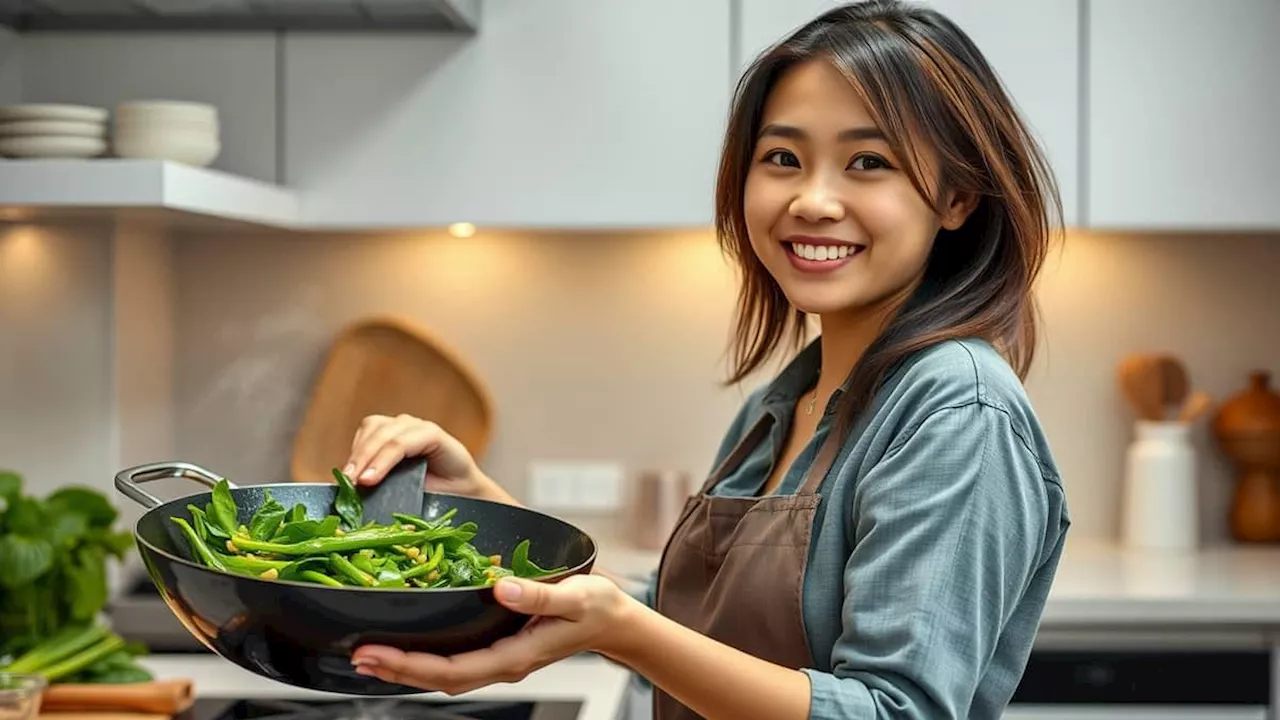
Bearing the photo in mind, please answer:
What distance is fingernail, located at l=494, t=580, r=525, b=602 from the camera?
97 cm

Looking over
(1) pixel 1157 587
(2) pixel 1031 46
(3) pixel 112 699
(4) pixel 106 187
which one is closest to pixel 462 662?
(3) pixel 112 699

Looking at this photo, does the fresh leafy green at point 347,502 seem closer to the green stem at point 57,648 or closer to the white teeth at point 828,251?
the white teeth at point 828,251

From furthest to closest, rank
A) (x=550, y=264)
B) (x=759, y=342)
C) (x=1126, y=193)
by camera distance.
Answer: (x=550, y=264) → (x=1126, y=193) → (x=759, y=342)

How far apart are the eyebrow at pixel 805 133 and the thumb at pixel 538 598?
0.46 m

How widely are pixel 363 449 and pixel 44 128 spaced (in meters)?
0.96

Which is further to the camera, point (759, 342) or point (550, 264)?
point (550, 264)

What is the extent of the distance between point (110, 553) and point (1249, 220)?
1835 millimetres

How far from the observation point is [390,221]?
2539mm

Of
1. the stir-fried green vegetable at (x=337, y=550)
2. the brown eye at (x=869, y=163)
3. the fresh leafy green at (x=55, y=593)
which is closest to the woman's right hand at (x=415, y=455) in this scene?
the stir-fried green vegetable at (x=337, y=550)

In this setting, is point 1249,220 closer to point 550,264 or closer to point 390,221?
point 550,264

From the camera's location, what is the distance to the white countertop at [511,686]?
2016 millimetres

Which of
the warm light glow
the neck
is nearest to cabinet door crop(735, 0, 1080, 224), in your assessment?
the warm light glow

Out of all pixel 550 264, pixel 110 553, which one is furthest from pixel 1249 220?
pixel 110 553

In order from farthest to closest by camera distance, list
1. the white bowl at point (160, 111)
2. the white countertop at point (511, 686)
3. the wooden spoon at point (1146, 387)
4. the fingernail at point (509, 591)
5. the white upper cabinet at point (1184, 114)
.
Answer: the wooden spoon at point (1146, 387) < the white upper cabinet at point (1184, 114) < the white bowl at point (160, 111) < the white countertop at point (511, 686) < the fingernail at point (509, 591)
